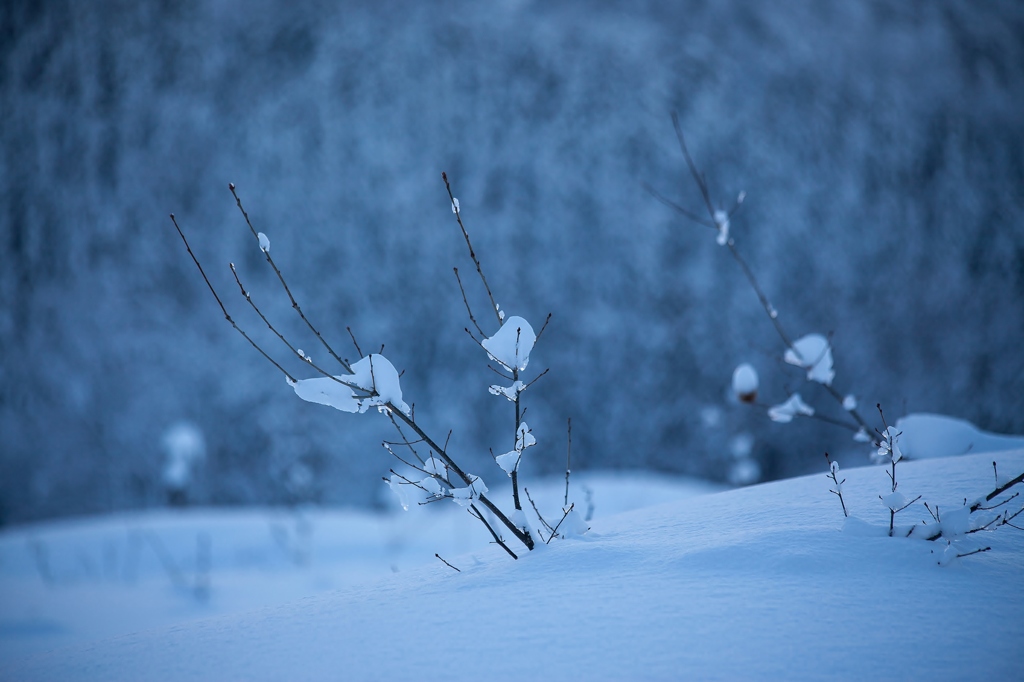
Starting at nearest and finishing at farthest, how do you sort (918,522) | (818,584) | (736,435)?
1. (818,584)
2. (918,522)
3. (736,435)

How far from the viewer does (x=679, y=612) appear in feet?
3.10

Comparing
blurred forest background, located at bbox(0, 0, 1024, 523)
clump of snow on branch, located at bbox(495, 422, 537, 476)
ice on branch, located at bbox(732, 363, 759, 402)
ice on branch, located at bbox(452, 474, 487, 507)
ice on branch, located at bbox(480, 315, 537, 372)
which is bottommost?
ice on branch, located at bbox(452, 474, 487, 507)

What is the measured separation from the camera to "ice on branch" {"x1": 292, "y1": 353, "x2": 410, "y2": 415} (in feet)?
3.75

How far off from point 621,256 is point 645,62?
69.9 inches

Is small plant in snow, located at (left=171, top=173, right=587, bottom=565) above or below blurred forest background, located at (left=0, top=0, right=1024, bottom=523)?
below

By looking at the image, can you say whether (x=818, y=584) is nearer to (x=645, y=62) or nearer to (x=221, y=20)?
(x=645, y=62)

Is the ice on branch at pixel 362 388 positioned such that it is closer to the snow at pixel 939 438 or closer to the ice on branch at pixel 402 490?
the ice on branch at pixel 402 490

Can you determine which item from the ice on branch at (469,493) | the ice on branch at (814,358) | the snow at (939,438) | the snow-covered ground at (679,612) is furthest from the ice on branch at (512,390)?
the snow at (939,438)

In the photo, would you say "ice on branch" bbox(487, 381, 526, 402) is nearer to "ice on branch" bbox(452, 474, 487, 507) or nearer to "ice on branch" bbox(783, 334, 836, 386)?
"ice on branch" bbox(452, 474, 487, 507)

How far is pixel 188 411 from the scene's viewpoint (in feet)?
16.9

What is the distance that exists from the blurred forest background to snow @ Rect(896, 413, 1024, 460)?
3.19 metres

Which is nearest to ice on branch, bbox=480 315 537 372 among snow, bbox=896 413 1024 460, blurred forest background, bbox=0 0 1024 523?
snow, bbox=896 413 1024 460

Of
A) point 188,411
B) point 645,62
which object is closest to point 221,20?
point 188,411

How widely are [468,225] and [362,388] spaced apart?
4144 mm
